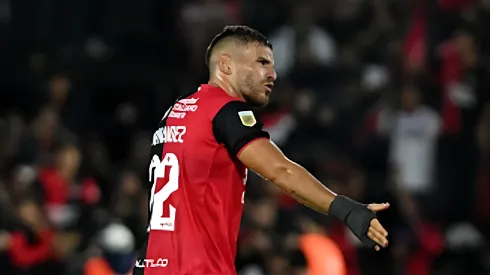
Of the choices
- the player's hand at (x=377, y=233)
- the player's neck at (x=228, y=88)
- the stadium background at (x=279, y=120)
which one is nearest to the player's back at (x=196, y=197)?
the player's neck at (x=228, y=88)

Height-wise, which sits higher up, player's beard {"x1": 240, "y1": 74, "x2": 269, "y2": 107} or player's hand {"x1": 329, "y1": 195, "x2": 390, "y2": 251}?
player's beard {"x1": 240, "y1": 74, "x2": 269, "y2": 107}

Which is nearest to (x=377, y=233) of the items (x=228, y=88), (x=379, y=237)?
(x=379, y=237)

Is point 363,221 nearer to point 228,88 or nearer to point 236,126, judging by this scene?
point 236,126

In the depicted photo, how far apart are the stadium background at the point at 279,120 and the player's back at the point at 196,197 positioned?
15.8 feet

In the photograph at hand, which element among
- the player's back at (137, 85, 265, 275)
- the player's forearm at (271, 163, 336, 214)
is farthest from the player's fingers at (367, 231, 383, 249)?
the player's back at (137, 85, 265, 275)

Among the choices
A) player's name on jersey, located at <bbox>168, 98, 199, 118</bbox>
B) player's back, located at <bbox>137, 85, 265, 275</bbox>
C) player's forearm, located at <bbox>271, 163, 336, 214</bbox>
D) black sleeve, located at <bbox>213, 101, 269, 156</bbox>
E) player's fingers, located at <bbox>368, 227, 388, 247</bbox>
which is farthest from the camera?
player's name on jersey, located at <bbox>168, 98, 199, 118</bbox>

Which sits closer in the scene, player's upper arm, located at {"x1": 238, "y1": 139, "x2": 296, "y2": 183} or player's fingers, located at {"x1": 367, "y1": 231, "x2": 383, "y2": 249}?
player's fingers, located at {"x1": 367, "y1": 231, "x2": 383, "y2": 249}

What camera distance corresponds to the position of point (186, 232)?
562 cm

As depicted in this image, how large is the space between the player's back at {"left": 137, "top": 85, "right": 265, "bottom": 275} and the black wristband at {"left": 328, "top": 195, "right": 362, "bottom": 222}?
25.6 inches

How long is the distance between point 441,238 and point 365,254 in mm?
992

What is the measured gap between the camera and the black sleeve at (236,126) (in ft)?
17.7

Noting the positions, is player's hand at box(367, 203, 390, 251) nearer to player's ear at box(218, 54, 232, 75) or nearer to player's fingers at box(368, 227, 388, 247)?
player's fingers at box(368, 227, 388, 247)

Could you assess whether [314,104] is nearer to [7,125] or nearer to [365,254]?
[365,254]

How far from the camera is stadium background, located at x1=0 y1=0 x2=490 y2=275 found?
1161cm
